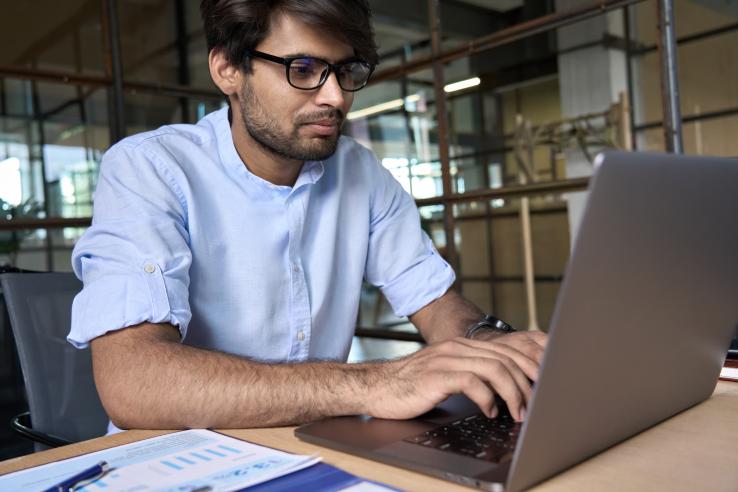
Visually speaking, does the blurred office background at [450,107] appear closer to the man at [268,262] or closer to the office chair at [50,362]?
the office chair at [50,362]

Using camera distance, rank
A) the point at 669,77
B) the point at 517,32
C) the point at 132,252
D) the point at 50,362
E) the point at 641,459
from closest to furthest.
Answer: the point at 641,459 < the point at 132,252 < the point at 50,362 < the point at 669,77 < the point at 517,32

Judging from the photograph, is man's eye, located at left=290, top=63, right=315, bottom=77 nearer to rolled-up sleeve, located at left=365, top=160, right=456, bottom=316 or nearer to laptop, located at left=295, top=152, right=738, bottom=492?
rolled-up sleeve, located at left=365, top=160, right=456, bottom=316

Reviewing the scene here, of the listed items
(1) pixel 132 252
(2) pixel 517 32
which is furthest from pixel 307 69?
(2) pixel 517 32

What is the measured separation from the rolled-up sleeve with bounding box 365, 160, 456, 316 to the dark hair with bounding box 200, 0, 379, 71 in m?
0.34

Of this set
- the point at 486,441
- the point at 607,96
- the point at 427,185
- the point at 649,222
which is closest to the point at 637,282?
the point at 649,222

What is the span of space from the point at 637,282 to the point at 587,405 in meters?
0.12

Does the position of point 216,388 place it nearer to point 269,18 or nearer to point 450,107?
point 269,18

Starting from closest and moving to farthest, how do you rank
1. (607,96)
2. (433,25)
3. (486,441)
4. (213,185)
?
(486,441) → (213,185) → (433,25) → (607,96)

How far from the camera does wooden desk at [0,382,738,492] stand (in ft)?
1.96

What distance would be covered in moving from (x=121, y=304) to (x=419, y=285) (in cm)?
71

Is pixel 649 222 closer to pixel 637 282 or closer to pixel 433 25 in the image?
pixel 637 282

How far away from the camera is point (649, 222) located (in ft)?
1.74

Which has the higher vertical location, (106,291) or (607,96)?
(607,96)

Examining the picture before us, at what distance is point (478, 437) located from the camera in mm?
709
